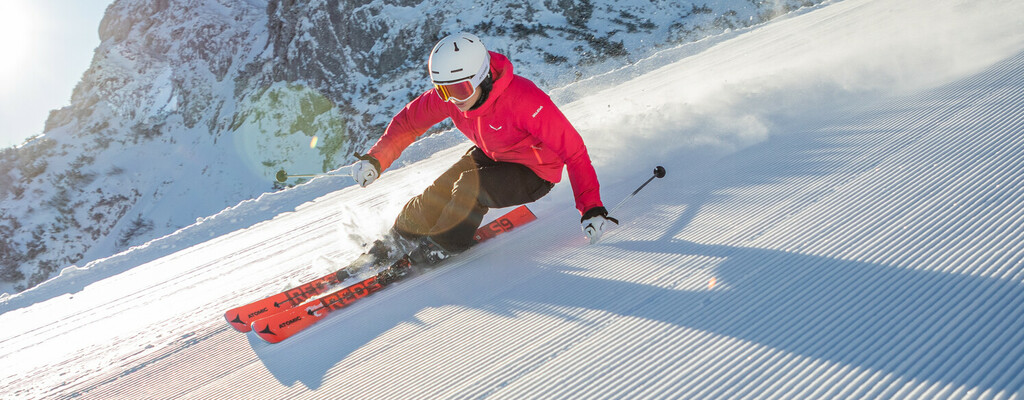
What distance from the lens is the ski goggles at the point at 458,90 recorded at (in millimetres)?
3041

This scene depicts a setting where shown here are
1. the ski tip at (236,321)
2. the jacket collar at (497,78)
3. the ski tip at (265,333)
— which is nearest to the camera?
the ski tip at (265,333)

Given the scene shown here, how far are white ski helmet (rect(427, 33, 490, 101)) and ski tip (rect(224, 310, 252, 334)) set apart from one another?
1853 mm

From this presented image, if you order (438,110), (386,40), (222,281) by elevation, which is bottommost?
(222,281)

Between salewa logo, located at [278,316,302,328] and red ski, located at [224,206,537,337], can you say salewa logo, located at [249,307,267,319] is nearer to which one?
red ski, located at [224,206,537,337]

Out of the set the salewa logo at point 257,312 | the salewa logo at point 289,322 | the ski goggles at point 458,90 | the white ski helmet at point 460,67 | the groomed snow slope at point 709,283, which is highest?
the white ski helmet at point 460,67

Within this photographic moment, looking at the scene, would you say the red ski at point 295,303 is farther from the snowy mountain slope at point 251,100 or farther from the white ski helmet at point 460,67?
the snowy mountain slope at point 251,100

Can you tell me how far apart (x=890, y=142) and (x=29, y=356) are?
610 centimetres

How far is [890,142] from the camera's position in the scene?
3539 mm

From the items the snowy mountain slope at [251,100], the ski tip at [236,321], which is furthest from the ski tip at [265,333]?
the snowy mountain slope at [251,100]

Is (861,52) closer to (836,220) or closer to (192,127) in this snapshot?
(836,220)

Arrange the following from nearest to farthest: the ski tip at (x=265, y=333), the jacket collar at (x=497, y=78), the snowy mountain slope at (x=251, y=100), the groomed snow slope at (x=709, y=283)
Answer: the groomed snow slope at (x=709, y=283) < the ski tip at (x=265, y=333) < the jacket collar at (x=497, y=78) < the snowy mountain slope at (x=251, y=100)

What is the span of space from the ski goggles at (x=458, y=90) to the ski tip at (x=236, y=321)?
5.98ft

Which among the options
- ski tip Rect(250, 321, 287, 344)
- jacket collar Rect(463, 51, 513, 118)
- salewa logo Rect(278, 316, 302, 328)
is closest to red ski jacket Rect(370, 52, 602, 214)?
jacket collar Rect(463, 51, 513, 118)

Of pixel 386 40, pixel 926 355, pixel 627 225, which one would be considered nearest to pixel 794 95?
pixel 627 225
